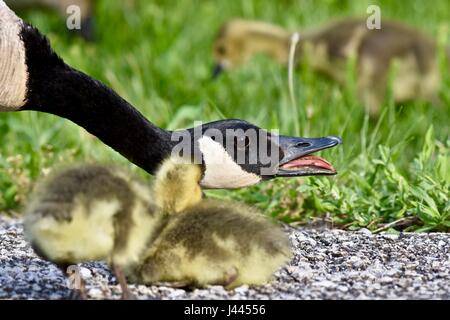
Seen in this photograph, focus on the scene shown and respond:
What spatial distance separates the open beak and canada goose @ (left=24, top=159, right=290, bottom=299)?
25.4 inches

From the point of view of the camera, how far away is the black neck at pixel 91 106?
12.3 ft

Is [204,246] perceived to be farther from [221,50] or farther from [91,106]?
[221,50]

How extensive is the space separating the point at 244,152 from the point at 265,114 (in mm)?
2043

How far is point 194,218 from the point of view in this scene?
3.01m

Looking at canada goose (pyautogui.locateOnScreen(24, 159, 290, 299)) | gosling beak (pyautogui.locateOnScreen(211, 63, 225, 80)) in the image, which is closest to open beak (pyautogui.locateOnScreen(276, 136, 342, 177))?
canada goose (pyautogui.locateOnScreen(24, 159, 290, 299))

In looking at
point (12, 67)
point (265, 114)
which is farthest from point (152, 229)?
point (265, 114)

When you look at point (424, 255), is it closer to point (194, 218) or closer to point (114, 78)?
point (194, 218)

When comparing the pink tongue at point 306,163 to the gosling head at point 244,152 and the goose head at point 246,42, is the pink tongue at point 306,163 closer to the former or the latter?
the gosling head at point 244,152

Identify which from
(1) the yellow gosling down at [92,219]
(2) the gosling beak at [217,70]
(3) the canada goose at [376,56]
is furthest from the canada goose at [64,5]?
(1) the yellow gosling down at [92,219]

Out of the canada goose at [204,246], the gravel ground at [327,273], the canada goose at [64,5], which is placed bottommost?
the gravel ground at [327,273]

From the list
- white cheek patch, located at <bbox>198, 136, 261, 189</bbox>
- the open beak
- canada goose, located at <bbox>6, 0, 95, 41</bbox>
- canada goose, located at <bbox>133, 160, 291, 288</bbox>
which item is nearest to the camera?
canada goose, located at <bbox>133, 160, 291, 288</bbox>

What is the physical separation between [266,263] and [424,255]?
0.67 meters

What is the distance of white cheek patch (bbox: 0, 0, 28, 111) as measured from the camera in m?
3.87

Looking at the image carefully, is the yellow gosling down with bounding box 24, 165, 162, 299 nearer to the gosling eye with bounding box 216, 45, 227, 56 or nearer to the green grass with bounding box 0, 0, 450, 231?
the green grass with bounding box 0, 0, 450, 231
